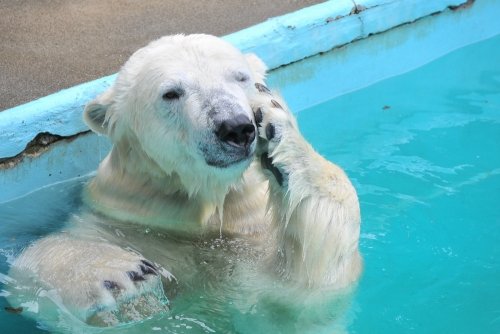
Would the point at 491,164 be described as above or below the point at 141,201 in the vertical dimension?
below

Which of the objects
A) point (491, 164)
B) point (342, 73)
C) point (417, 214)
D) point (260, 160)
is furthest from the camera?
point (342, 73)

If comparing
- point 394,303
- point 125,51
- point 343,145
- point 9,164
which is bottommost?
point 394,303

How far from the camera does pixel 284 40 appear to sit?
462cm

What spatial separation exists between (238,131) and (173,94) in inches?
15.2

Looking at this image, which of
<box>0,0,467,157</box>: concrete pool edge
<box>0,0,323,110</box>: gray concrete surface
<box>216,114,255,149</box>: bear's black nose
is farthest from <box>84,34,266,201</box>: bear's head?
<box>0,0,323,110</box>: gray concrete surface

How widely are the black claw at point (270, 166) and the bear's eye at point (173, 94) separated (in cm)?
38

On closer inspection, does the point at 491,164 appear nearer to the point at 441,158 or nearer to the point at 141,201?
the point at 441,158

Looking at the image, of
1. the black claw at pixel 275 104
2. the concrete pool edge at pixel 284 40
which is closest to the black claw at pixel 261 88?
the black claw at pixel 275 104

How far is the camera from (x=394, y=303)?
332cm

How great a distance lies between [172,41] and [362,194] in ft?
4.30

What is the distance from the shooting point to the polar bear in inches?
111

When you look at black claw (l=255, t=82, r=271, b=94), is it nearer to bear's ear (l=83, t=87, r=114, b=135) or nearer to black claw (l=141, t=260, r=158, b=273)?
bear's ear (l=83, t=87, r=114, b=135)

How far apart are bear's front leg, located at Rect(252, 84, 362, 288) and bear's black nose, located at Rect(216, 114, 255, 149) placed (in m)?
0.09

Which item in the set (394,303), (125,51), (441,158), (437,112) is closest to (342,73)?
(437,112)
